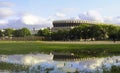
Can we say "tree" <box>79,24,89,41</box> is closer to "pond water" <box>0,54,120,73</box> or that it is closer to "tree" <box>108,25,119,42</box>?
"tree" <box>108,25,119,42</box>

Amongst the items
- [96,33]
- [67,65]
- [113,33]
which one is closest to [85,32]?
[96,33]

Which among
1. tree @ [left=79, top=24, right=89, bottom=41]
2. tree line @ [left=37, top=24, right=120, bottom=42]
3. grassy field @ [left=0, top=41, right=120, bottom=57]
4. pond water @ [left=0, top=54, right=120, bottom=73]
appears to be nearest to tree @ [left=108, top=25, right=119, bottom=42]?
Answer: tree line @ [left=37, top=24, right=120, bottom=42]

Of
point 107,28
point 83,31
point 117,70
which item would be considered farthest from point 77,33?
point 117,70

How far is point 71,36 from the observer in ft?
600

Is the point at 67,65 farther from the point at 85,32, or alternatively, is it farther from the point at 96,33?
→ the point at 85,32

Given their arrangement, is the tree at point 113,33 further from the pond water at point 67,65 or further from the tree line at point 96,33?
the pond water at point 67,65

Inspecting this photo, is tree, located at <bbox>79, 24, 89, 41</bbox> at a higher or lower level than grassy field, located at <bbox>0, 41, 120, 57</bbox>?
higher

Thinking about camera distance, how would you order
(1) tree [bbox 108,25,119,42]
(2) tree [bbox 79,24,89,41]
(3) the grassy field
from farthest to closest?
(2) tree [bbox 79,24,89,41] < (1) tree [bbox 108,25,119,42] < (3) the grassy field

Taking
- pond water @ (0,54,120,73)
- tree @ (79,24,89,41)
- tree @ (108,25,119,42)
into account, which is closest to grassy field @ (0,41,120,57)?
pond water @ (0,54,120,73)

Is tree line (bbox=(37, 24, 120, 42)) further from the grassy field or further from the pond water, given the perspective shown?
the pond water

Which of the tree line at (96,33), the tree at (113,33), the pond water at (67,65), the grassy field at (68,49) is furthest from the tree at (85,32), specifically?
the pond water at (67,65)

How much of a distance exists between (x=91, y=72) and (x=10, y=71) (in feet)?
20.8

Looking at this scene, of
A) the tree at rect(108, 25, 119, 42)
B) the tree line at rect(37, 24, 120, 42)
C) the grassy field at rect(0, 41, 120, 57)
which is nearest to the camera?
the grassy field at rect(0, 41, 120, 57)

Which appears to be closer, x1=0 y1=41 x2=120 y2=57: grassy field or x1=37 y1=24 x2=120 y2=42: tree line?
x1=0 y1=41 x2=120 y2=57: grassy field
